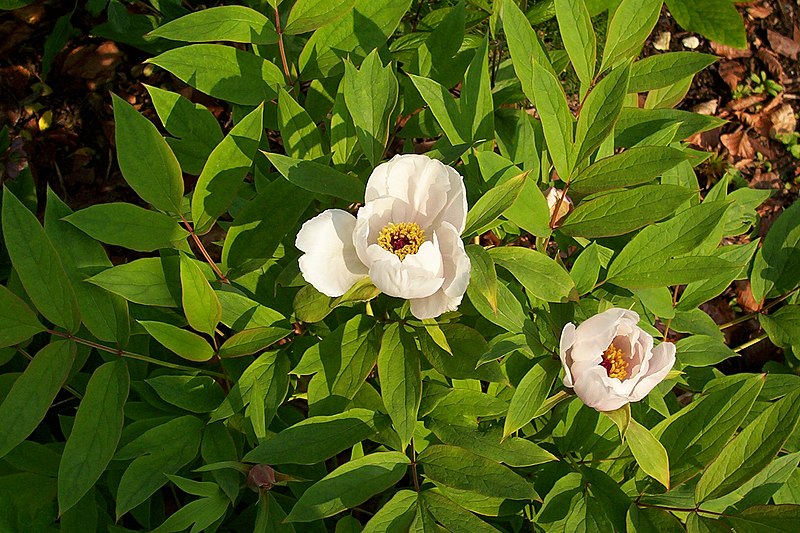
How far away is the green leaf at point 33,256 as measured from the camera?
1.30 metres

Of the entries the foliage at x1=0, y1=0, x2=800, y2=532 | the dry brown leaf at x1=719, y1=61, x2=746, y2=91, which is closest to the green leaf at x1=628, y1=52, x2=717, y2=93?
the foliage at x1=0, y1=0, x2=800, y2=532

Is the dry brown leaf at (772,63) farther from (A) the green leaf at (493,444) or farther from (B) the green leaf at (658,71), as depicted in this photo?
(A) the green leaf at (493,444)

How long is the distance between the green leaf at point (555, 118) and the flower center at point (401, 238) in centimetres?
33

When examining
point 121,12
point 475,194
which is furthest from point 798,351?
point 121,12

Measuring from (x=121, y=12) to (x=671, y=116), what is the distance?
1.57 meters

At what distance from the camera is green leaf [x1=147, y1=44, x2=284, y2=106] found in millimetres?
1509

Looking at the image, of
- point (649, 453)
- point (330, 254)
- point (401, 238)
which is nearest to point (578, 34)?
point (401, 238)

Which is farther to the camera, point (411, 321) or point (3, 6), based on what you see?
point (3, 6)

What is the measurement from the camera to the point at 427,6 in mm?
2545

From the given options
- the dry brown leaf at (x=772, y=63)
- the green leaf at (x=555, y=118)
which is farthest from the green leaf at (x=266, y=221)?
the dry brown leaf at (x=772, y=63)

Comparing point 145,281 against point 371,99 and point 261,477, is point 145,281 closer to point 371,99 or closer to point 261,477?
point 261,477

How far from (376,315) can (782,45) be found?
9.19 ft

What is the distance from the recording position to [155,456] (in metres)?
1.39

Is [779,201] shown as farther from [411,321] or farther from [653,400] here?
[411,321]
